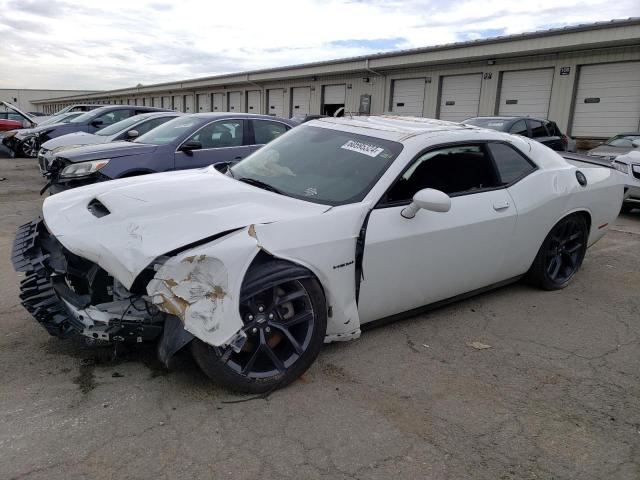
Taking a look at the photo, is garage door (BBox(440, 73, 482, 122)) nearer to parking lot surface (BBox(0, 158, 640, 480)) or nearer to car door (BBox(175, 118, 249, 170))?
car door (BBox(175, 118, 249, 170))

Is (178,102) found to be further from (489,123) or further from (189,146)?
(189,146)

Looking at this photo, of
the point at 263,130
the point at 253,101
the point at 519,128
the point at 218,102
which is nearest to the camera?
the point at 263,130

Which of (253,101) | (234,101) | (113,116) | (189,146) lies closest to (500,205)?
(189,146)

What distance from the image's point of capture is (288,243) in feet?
9.37

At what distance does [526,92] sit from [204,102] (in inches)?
1134

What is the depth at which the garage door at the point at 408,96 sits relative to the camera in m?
21.9

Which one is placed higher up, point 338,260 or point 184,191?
point 184,191

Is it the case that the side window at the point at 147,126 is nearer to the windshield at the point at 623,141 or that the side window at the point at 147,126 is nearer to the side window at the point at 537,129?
the side window at the point at 537,129

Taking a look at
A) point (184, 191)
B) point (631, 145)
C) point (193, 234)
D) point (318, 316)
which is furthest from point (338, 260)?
point (631, 145)

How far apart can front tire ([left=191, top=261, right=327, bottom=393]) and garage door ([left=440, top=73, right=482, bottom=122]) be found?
1835 centimetres

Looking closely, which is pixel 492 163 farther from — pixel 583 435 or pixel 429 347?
pixel 583 435

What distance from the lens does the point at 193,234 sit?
2.71m

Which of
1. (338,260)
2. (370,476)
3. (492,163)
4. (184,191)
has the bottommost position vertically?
(370,476)

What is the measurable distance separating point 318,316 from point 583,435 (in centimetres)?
154
